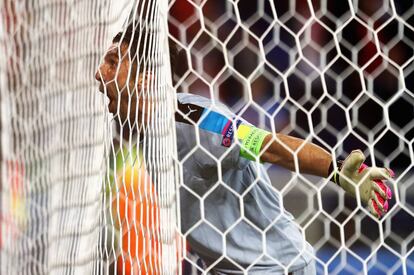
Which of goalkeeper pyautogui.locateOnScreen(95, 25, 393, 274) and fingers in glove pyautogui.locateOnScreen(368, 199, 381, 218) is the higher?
fingers in glove pyautogui.locateOnScreen(368, 199, 381, 218)

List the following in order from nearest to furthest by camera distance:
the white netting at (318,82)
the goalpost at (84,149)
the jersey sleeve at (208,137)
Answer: the goalpost at (84,149)
the jersey sleeve at (208,137)
the white netting at (318,82)

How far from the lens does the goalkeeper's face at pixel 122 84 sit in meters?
0.73

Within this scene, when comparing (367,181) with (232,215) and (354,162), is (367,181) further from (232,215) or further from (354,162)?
(232,215)

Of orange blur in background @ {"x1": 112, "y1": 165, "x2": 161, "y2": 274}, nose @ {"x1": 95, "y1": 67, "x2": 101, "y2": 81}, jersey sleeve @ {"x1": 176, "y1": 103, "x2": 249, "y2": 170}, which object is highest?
nose @ {"x1": 95, "y1": 67, "x2": 101, "y2": 81}

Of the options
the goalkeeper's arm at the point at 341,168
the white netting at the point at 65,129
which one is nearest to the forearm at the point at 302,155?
the goalkeeper's arm at the point at 341,168

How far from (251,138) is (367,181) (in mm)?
125

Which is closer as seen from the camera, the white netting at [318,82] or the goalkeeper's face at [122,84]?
the goalkeeper's face at [122,84]

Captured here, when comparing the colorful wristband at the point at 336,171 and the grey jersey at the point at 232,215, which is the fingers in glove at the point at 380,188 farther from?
the grey jersey at the point at 232,215

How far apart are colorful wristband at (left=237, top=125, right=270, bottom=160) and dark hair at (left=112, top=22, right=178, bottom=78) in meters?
0.12

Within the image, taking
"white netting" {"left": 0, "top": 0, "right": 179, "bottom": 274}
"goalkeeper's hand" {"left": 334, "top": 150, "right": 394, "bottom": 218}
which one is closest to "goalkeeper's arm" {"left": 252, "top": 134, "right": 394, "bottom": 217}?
"goalkeeper's hand" {"left": 334, "top": 150, "right": 394, "bottom": 218}

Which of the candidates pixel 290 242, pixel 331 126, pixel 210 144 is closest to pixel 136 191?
pixel 210 144

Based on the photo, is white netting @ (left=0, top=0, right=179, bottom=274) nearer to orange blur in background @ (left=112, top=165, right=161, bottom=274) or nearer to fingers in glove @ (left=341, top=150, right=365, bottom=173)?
orange blur in background @ (left=112, top=165, right=161, bottom=274)

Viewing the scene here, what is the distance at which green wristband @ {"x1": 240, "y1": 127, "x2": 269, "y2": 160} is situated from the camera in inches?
29.7

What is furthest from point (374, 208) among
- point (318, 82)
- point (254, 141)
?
point (318, 82)
